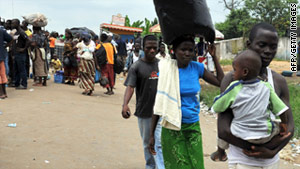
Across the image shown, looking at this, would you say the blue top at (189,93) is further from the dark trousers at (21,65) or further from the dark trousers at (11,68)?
the dark trousers at (11,68)

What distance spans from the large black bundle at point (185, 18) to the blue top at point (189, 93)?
0.32 m

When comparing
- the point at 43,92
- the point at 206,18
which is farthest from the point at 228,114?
the point at 43,92

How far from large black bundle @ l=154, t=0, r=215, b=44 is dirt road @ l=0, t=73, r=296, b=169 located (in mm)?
2345

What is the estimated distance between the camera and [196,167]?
3.16m

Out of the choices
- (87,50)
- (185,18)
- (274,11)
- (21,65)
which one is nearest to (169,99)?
(185,18)

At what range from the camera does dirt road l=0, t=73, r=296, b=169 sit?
480 cm

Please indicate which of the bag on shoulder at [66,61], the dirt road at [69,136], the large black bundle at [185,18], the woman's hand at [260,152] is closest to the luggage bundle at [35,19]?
the bag on shoulder at [66,61]

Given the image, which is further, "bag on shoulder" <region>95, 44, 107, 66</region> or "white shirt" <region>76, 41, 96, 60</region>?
"bag on shoulder" <region>95, 44, 107, 66</region>

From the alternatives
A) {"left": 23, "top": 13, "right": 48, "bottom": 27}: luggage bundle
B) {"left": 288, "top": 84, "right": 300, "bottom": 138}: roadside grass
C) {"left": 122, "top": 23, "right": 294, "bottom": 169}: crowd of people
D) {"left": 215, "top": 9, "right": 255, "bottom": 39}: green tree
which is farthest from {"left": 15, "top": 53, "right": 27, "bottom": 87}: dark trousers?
{"left": 215, "top": 9, "right": 255, "bottom": 39}: green tree

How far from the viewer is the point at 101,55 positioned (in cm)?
1032

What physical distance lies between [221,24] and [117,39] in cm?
2198

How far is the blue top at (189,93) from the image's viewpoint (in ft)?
10.3

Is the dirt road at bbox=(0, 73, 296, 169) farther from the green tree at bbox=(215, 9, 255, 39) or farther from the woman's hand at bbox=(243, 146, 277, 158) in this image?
the green tree at bbox=(215, 9, 255, 39)

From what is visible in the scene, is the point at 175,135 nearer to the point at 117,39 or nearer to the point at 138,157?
the point at 138,157
